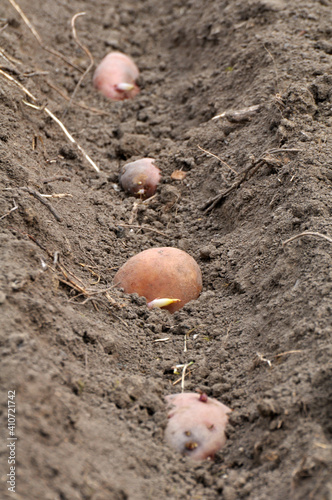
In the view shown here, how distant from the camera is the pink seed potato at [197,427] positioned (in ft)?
6.93

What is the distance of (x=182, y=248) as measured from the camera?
335cm

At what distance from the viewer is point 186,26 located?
554 cm

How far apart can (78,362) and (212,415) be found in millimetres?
610

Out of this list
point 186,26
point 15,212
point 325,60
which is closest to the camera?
point 15,212

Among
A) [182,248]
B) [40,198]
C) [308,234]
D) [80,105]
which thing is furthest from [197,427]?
[80,105]

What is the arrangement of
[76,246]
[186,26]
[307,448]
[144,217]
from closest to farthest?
1. [307,448]
2. [76,246]
3. [144,217]
4. [186,26]

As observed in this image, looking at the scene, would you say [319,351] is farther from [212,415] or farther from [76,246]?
[76,246]

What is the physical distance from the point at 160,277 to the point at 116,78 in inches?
108

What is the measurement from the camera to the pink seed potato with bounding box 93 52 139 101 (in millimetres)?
4898

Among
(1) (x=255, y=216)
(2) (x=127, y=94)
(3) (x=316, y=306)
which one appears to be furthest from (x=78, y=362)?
(2) (x=127, y=94)

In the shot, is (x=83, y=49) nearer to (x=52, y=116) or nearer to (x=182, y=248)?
(x=52, y=116)

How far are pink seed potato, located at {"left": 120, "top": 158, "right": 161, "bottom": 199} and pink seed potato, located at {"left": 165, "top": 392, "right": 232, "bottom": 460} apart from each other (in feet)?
6.23

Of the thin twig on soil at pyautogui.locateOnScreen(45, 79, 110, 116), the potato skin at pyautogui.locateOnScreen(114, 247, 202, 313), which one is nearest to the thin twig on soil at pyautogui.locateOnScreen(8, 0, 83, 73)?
the thin twig on soil at pyautogui.locateOnScreen(45, 79, 110, 116)

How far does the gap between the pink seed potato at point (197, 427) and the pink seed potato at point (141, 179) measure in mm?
1898
